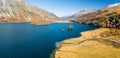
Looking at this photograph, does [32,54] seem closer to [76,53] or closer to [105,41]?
[76,53]

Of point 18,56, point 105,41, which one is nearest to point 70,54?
point 18,56

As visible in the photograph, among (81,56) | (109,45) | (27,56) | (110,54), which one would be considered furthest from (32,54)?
(109,45)

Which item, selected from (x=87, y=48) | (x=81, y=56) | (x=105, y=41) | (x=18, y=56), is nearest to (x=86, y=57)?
(x=81, y=56)

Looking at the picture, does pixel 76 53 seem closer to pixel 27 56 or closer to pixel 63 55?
pixel 63 55

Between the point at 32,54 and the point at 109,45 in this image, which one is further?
the point at 109,45

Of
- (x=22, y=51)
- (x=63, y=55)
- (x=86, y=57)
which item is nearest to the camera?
(x=86, y=57)

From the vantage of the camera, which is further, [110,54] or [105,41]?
[105,41]

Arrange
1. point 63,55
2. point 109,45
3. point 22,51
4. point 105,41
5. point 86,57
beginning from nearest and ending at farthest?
point 86,57
point 63,55
point 22,51
point 109,45
point 105,41

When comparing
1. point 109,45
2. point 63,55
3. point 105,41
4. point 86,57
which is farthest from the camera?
point 105,41
